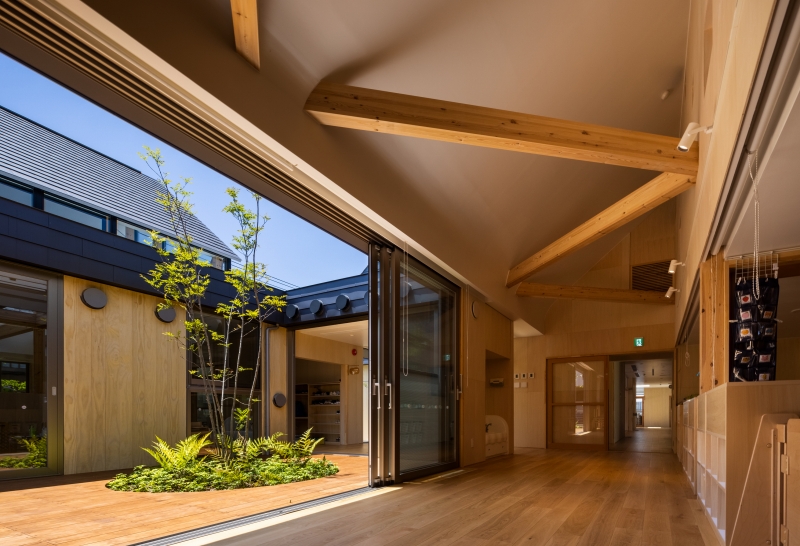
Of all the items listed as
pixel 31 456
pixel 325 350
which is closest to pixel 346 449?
pixel 325 350

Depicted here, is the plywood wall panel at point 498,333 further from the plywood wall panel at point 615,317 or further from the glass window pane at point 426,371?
the plywood wall panel at point 615,317

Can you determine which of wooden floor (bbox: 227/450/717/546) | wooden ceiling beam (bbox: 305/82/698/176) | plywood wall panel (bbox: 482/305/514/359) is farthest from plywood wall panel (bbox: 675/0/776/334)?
plywood wall panel (bbox: 482/305/514/359)

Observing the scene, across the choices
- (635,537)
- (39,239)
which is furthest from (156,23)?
(39,239)

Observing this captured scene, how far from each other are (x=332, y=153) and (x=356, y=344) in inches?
364

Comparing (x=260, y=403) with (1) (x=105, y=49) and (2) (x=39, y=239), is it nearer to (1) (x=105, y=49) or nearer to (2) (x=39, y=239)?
(2) (x=39, y=239)

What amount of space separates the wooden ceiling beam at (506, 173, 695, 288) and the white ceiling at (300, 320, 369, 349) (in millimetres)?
3076

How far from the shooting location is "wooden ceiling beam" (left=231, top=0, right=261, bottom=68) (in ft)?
10.2

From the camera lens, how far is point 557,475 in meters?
7.27

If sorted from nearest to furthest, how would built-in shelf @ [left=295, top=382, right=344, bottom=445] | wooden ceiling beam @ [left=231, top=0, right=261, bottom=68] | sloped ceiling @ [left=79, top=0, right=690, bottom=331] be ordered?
wooden ceiling beam @ [left=231, top=0, right=261, bottom=68]
sloped ceiling @ [left=79, top=0, right=690, bottom=331]
built-in shelf @ [left=295, top=382, right=344, bottom=445]

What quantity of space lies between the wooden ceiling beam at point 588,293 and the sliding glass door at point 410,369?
224cm

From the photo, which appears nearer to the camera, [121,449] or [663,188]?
[663,188]

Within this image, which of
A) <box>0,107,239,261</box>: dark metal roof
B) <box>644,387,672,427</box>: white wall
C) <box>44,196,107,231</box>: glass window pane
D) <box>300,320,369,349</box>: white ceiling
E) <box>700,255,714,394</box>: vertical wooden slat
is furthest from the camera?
<box>644,387,672,427</box>: white wall

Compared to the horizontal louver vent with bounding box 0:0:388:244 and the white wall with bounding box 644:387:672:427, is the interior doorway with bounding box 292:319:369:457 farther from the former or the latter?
the white wall with bounding box 644:387:672:427

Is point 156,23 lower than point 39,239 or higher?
higher
